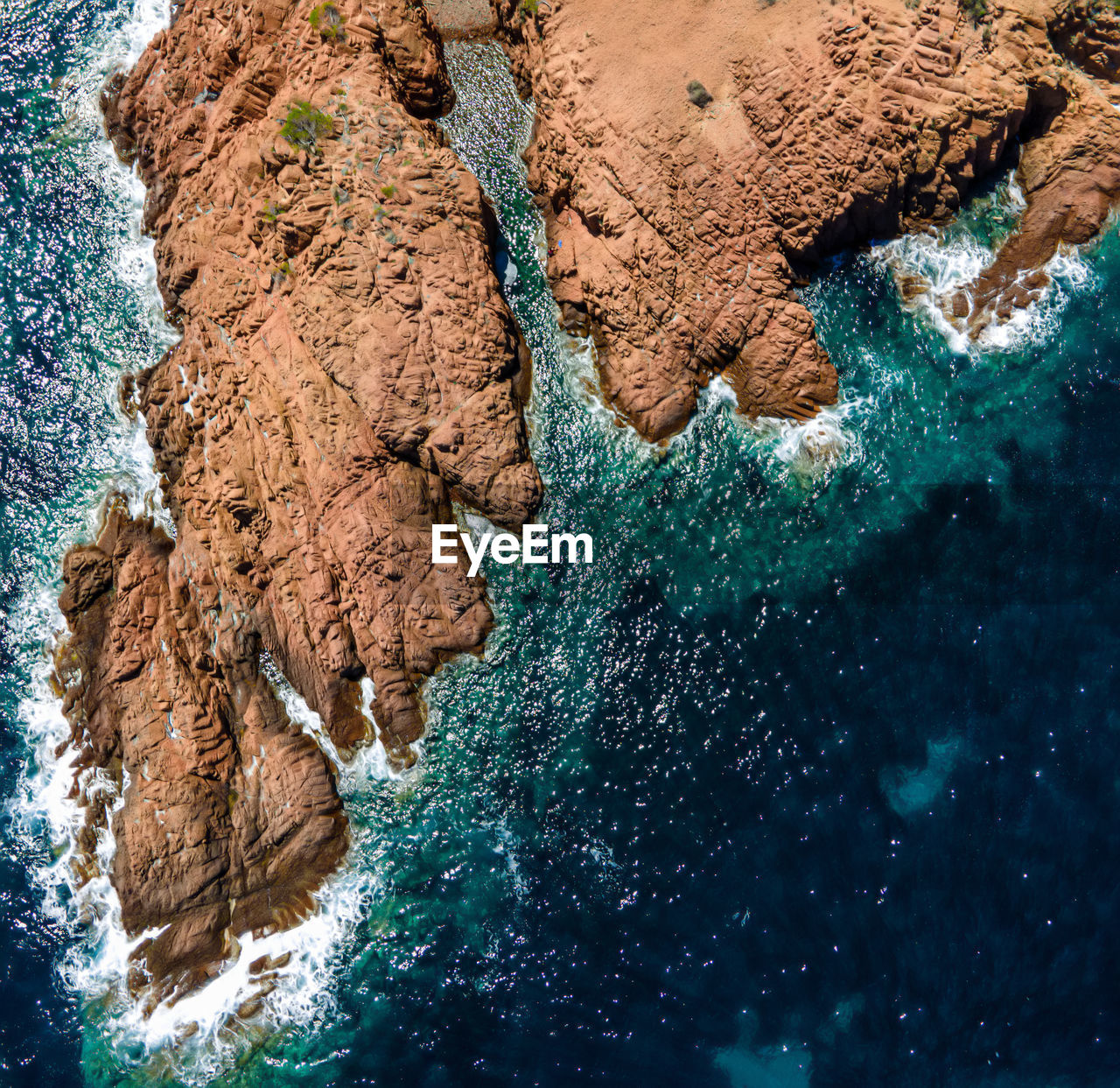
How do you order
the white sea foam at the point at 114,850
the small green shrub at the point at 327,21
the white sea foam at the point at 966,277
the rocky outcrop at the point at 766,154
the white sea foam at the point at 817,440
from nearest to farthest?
the rocky outcrop at the point at 766,154, the white sea foam at the point at 114,850, the small green shrub at the point at 327,21, the white sea foam at the point at 817,440, the white sea foam at the point at 966,277

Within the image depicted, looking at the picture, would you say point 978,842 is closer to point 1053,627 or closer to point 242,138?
point 1053,627

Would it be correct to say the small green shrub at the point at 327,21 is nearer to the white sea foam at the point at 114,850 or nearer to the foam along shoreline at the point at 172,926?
the foam along shoreline at the point at 172,926

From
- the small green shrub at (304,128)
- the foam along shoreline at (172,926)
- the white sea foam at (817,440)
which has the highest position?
the small green shrub at (304,128)

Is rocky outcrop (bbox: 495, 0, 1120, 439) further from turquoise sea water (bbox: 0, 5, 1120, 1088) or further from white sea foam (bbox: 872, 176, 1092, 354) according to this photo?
turquoise sea water (bbox: 0, 5, 1120, 1088)

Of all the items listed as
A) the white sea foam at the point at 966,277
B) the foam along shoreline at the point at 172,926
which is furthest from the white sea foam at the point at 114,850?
the white sea foam at the point at 966,277

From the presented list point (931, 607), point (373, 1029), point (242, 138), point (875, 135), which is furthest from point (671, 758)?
point (242, 138)

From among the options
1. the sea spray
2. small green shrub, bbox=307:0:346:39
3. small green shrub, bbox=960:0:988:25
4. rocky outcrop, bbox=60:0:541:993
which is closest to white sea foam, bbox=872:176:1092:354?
the sea spray
